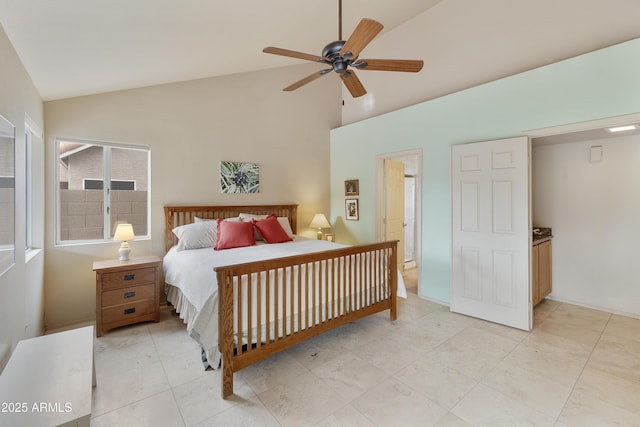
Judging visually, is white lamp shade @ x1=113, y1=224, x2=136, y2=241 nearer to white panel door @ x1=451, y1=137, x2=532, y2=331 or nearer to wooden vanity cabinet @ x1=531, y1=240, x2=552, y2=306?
white panel door @ x1=451, y1=137, x2=532, y2=331

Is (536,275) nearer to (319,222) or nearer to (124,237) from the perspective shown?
(319,222)

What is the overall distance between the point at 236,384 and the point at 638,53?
4144 millimetres

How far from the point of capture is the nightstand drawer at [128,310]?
286 centimetres

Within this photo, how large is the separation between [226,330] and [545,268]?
3.88 meters

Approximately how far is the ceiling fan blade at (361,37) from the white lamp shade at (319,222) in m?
3.12

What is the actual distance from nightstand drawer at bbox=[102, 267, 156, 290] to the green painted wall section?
3.12 meters

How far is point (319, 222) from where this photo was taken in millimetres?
4918

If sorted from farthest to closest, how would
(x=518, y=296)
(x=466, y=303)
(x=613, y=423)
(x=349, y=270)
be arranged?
(x=466, y=303) → (x=518, y=296) → (x=349, y=270) → (x=613, y=423)

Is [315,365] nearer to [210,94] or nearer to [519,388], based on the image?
[519,388]

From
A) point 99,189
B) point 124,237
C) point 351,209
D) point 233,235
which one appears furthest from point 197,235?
point 351,209

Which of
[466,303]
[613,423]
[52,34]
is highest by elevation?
[52,34]

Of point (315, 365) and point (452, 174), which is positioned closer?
point (315, 365)

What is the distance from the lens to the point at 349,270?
276 cm

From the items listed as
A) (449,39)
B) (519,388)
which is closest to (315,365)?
(519,388)
